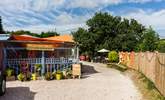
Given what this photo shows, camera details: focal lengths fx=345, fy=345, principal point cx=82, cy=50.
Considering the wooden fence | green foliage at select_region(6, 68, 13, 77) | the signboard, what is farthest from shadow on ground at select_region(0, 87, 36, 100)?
the signboard

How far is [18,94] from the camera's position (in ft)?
46.5

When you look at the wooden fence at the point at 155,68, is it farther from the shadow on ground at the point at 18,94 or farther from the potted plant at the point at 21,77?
the potted plant at the point at 21,77

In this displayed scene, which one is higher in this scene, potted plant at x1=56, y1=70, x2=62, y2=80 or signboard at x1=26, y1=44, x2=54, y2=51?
signboard at x1=26, y1=44, x2=54, y2=51

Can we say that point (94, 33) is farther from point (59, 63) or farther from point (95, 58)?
point (59, 63)

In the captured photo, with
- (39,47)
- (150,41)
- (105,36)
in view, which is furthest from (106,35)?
(39,47)

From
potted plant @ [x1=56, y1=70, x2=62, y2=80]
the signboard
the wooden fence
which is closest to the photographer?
the wooden fence

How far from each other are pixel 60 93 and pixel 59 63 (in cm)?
789

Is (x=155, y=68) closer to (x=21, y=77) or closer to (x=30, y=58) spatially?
(x=21, y=77)

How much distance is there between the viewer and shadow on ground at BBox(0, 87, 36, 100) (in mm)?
13209

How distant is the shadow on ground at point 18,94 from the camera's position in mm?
13209

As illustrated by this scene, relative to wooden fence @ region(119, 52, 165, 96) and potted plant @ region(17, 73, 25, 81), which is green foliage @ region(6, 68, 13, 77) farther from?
wooden fence @ region(119, 52, 165, 96)

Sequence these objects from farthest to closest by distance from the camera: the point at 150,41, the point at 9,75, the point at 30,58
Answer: the point at 150,41 < the point at 30,58 < the point at 9,75

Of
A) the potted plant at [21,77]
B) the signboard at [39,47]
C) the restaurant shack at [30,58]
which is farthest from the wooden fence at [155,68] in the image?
the potted plant at [21,77]

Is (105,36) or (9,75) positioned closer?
(9,75)
